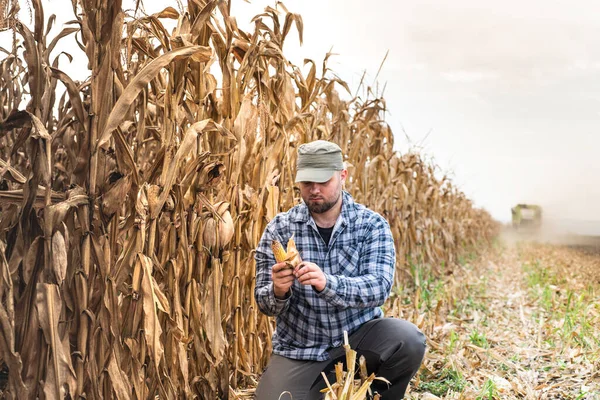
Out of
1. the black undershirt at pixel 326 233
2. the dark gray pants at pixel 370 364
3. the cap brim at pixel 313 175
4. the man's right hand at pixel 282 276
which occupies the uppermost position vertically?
the cap brim at pixel 313 175

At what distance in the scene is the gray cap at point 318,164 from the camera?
2.63m

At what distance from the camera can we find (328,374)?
284 centimetres

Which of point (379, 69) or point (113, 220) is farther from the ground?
point (379, 69)

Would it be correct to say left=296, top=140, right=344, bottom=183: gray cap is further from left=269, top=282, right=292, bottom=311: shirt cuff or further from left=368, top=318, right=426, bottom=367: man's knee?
left=368, top=318, right=426, bottom=367: man's knee

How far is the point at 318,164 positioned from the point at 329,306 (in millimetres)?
612

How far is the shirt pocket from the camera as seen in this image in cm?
279

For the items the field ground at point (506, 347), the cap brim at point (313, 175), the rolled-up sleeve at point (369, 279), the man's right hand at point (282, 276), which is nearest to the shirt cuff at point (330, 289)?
the rolled-up sleeve at point (369, 279)

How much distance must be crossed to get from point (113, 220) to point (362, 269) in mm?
1172

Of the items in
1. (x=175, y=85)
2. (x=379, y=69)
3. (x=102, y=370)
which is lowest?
(x=102, y=370)

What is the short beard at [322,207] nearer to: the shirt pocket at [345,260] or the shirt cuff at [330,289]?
the shirt pocket at [345,260]

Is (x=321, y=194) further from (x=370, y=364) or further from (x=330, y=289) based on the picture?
(x=370, y=364)

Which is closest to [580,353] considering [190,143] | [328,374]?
[328,374]

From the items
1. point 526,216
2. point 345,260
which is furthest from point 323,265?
point 526,216

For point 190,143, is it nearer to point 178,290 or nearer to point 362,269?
point 178,290
